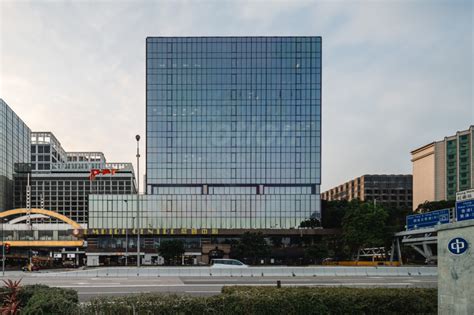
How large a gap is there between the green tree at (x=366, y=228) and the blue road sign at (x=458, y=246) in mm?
55740

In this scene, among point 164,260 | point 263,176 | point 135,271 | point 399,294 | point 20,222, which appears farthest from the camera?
point 263,176

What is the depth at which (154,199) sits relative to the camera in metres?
88.9

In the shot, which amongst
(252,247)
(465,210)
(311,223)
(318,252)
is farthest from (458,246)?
(311,223)

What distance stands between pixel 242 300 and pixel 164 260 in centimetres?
7337

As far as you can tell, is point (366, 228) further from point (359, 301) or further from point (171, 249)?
point (359, 301)

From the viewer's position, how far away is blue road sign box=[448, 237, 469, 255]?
37.5 ft

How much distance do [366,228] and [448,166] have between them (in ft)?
241

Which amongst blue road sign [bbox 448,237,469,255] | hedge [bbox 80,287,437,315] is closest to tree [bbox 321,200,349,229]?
hedge [bbox 80,287,437,315]

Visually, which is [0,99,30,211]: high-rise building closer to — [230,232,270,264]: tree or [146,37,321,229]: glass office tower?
[146,37,321,229]: glass office tower

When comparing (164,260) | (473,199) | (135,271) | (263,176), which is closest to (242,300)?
(473,199)

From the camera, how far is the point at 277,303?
14.3 metres

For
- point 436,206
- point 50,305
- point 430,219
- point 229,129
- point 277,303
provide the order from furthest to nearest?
1. point 229,129
2. point 436,206
3. point 430,219
4. point 277,303
5. point 50,305

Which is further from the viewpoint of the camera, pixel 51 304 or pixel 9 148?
pixel 9 148

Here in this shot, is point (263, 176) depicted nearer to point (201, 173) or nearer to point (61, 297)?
point (201, 173)
